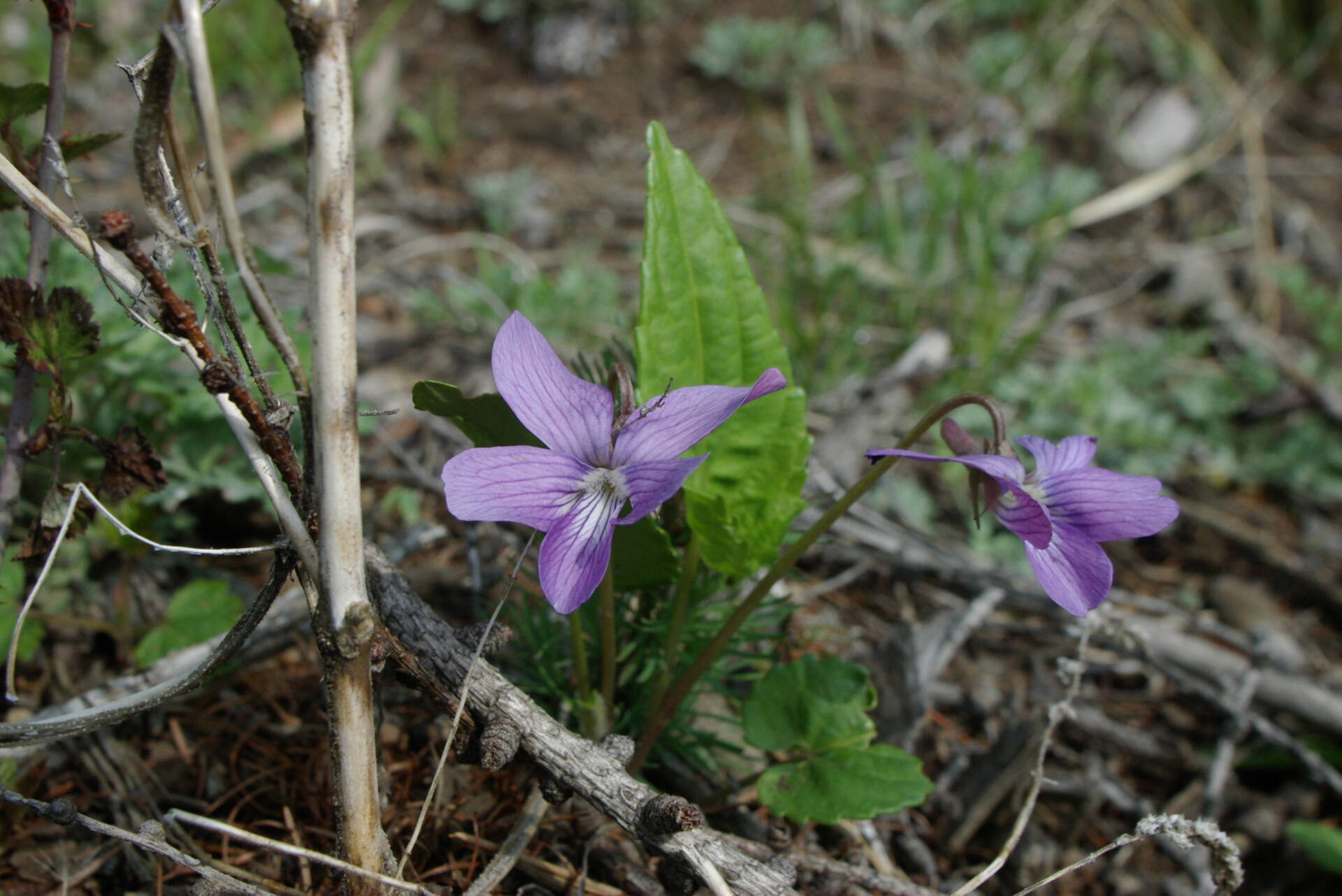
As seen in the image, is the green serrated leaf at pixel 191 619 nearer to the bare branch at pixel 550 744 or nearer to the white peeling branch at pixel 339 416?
the bare branch at pixel 550 744

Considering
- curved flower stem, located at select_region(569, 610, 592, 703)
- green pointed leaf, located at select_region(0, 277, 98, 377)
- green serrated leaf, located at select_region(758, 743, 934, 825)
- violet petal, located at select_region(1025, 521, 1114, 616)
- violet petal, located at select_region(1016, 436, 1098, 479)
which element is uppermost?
green pointed leaf, located at select_region(0, 277, 98, 377)

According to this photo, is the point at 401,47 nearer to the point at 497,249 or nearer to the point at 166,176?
the point at 497,249

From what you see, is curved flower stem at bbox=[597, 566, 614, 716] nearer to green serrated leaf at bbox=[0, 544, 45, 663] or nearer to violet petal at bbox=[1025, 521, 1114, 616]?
violet petal at bbox=[1025, 521, 1114, 616]

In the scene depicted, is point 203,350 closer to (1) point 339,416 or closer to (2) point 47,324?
(1) point 339,416

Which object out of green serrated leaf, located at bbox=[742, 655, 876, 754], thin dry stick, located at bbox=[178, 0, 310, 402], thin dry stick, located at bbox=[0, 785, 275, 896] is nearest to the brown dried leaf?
thin dry stick, located at bbox=[0, 785, 275, 896]

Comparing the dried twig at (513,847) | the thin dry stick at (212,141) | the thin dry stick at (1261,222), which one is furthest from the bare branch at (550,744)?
the thin dry stick at (1261,222)

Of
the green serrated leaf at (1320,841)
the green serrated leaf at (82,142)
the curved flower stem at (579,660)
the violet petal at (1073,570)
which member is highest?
the green serrated leaf at (82,142)

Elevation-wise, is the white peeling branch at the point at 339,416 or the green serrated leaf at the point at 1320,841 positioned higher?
the white peeling branch at the point at 339,416
